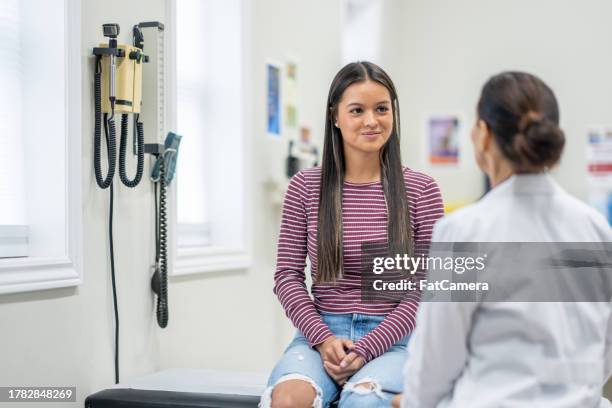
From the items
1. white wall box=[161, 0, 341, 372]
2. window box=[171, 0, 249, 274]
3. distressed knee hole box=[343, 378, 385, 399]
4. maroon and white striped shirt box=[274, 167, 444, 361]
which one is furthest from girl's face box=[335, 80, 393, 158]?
window box=[171, 0, 249, 274]

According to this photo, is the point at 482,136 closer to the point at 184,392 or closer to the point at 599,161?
the point at 184,392

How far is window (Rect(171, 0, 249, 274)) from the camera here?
9.84 ft

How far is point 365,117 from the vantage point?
1.91 metres

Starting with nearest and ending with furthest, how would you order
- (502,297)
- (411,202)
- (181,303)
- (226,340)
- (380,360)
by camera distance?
(502,297)
(380,360)
(411,202)
(181,303)
(226,340)

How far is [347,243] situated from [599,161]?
11.3 feet

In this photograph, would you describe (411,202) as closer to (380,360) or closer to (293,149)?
(380,360)

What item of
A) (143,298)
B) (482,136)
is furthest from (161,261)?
(482,136)

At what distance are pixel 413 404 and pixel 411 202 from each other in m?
0.74

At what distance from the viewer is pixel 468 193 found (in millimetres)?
5082

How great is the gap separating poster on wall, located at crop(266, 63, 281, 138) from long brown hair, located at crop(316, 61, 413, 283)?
1.31 m

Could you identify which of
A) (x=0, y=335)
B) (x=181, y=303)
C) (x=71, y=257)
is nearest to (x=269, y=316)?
(x=181, y=303)

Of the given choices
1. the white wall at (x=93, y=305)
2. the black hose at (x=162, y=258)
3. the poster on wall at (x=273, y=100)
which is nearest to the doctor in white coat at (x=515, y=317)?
the white wall at (x=93, y=305)

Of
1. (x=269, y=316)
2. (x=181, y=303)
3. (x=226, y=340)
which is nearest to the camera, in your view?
(x=181, y=303)

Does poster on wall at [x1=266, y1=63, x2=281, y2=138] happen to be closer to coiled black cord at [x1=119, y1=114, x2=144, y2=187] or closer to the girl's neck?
coiled black cord at [x1=119, y1=114, x2=144, y2=187]
